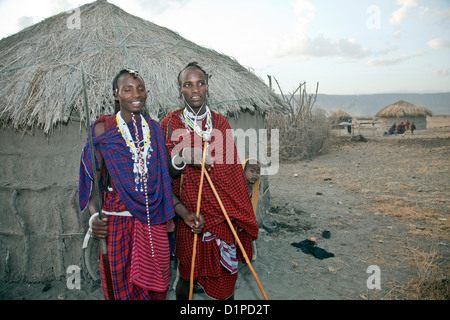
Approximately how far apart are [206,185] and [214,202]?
14 cm

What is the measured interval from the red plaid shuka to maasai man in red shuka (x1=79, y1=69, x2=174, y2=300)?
0.18 meters

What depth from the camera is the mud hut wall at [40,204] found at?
10.6 feet

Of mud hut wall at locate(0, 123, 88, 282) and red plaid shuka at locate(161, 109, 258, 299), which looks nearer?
red plaid shuka at locate(161, 109, 258, 299)

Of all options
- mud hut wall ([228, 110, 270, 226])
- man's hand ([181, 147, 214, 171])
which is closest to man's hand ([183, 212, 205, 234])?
man's hand ([181, 147, 214, 171])

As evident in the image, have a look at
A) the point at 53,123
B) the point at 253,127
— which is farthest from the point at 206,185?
the point at 253,127

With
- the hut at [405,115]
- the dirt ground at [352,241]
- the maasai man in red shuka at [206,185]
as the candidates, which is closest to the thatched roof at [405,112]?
the hut at [405,115]

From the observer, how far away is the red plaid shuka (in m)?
2.22

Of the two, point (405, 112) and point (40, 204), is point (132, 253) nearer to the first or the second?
point (40, 204)

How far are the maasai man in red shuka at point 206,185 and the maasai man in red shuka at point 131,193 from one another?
168 mm

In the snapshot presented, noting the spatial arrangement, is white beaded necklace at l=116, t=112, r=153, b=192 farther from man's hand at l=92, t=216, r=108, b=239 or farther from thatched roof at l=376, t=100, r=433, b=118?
thatched roof at l=376, t=100, r=433, b=118
